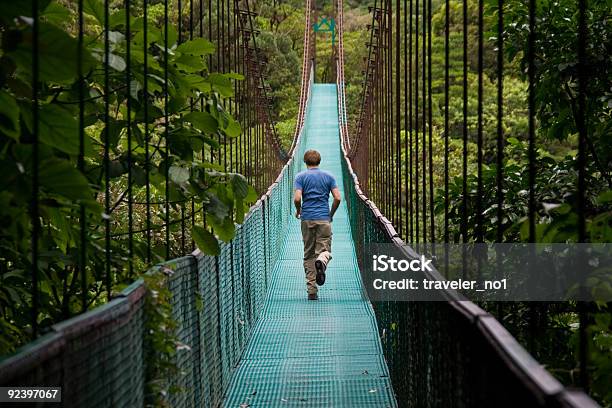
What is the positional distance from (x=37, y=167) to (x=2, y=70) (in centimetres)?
18

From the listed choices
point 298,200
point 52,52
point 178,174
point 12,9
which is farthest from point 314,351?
point 12,9

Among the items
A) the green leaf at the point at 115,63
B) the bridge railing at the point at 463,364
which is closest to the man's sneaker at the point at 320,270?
the bridge railing at the point at 463,364

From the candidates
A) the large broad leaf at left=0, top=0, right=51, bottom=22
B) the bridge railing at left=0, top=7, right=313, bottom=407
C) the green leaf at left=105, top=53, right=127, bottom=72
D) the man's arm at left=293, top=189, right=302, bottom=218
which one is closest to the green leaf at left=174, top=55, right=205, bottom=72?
the green leaf at left=105, top=53, right=127, bottom=72

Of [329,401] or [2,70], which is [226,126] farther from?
[329,401]

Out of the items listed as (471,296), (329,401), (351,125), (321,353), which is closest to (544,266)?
(471,296)

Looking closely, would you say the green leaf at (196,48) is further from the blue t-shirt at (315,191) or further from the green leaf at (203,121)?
the blue t-shirt at (315,191)

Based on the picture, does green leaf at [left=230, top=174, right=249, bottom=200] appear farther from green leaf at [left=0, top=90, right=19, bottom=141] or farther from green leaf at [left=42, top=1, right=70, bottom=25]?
green leaf at [left=0, top=90, right=19, bottom=141]

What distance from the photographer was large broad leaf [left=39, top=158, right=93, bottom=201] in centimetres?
147

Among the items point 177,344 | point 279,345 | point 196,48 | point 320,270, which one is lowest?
point 279,345

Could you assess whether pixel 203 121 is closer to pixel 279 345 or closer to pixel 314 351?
pixel 314 351

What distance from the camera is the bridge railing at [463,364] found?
4.07 feet

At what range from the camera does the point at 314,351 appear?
511cm

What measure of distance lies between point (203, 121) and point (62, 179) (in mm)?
913

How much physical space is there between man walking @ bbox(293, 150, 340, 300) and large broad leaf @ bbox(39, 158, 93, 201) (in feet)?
17.4
